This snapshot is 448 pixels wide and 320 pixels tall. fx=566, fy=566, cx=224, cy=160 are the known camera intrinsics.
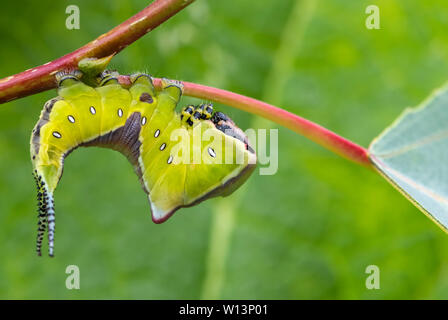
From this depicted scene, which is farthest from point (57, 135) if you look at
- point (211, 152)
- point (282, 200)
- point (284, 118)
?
point (282, 200)

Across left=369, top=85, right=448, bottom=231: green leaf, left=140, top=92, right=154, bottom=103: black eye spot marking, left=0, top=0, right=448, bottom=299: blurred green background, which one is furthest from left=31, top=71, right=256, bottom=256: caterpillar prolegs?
left=0, top=0, right=448, bottom=299: blurred green background

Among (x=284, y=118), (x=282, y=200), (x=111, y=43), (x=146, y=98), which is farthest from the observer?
(x=282, y=200)

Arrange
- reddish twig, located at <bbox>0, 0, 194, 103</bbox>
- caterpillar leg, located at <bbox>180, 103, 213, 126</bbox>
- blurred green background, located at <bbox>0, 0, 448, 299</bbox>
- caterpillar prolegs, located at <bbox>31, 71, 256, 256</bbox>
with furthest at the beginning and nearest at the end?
1. blurred green background, located at <bbox>0, 0, 448, 299</bbox>
2. caterpillar leg, located at <bbox>180, 103, 213, 126</bbox>
3. caterpillar prolegs, located at <bbox>31, 71, 256, 256</bbox>
4. reddish twig, located at <bbox>0, 0, 194, 103</bbox>

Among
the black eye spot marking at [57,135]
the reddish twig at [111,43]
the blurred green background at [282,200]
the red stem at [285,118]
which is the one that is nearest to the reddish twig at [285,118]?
the red stem at [285,118]

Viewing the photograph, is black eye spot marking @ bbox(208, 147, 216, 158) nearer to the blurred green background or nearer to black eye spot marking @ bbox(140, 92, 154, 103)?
black eye spot marking @ bbox(140, 92, 154, 103)

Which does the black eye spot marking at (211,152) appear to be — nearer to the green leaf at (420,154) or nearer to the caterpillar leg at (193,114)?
the caterpillar leg at (193,114)

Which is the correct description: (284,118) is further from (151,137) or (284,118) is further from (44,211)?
(44,211)
